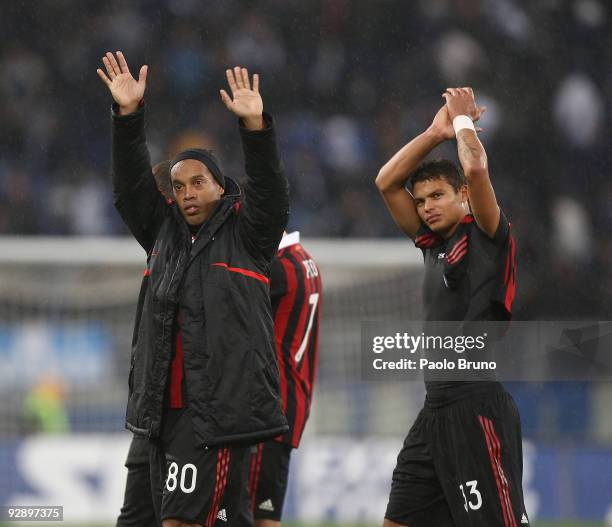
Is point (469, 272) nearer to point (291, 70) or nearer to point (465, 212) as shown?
point (465, 212)

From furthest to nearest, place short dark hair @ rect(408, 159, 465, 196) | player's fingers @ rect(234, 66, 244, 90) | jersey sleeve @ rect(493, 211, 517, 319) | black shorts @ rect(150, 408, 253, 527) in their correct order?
short dark hair @ rect(408, 159, 465, 196) < jersey sleeve @ rect(493, 211, 517, 319) < player's fingers @ rect(234, 66, 244, 90) < black shorts @ rect(150, 408, 253, 527)

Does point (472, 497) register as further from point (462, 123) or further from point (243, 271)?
point (462, 123)

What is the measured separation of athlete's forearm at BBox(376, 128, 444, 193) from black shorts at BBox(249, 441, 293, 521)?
1.40 m

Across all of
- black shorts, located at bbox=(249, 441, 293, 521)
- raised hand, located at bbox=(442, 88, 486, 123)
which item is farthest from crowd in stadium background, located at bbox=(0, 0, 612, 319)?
raised hand, located at bbox=(442, 88, 486, 123)

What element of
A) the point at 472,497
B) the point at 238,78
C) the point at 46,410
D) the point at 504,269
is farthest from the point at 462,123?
the point at 46,410

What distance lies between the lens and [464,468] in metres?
4.92

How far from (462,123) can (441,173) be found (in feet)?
0.78

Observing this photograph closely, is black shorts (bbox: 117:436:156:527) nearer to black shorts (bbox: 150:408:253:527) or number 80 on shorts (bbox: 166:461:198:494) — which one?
black shorts (bbox: 150:408:253:527)

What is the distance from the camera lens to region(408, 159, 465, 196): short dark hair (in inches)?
205

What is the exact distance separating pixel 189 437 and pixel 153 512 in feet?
2.53

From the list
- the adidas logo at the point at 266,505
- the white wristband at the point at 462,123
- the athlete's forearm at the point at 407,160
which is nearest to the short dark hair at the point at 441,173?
the athlete's forearm at the point at 407,160

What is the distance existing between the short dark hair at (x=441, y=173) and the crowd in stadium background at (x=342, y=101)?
25.5 feet

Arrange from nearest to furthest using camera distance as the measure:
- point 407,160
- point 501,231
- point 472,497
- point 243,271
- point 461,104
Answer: point 243,271 → point 472,497 → point 501,231 → point 461,104 → point 407,160

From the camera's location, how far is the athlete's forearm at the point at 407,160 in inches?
207
